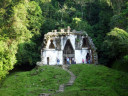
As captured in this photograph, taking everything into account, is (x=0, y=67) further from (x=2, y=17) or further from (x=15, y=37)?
(x=2, y=17)

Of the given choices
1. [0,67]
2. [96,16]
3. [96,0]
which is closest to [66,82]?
[0,67]

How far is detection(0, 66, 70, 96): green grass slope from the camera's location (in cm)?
1612

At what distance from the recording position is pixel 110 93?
14.2 m

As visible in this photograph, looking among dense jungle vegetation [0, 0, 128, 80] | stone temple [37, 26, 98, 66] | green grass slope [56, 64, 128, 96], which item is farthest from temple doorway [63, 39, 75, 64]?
green grass slope [56, 64, 128, 96]

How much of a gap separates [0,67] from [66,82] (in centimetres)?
795

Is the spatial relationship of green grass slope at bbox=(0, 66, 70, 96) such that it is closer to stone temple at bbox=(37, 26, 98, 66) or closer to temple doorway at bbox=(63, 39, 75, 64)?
stone temple at bbox=(37, 26, 98, 66)

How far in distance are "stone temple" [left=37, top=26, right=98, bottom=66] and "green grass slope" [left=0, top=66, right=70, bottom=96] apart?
20.4 feet

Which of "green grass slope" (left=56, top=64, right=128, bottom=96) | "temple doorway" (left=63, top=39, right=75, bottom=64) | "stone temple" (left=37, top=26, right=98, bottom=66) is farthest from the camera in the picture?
"temple doorway" (left=63, top=39, right=75, bottom=64)

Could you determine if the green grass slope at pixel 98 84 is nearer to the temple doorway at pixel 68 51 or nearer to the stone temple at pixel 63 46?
the stone temple at pixel 63 46

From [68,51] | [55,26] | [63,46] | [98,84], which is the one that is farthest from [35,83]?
[55,26]

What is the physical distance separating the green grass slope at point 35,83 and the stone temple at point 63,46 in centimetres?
621

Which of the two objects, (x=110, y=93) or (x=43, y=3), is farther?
(x=43, y=3)

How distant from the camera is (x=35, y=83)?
19.1 metres

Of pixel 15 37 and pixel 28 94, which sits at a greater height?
pixel 15 37
